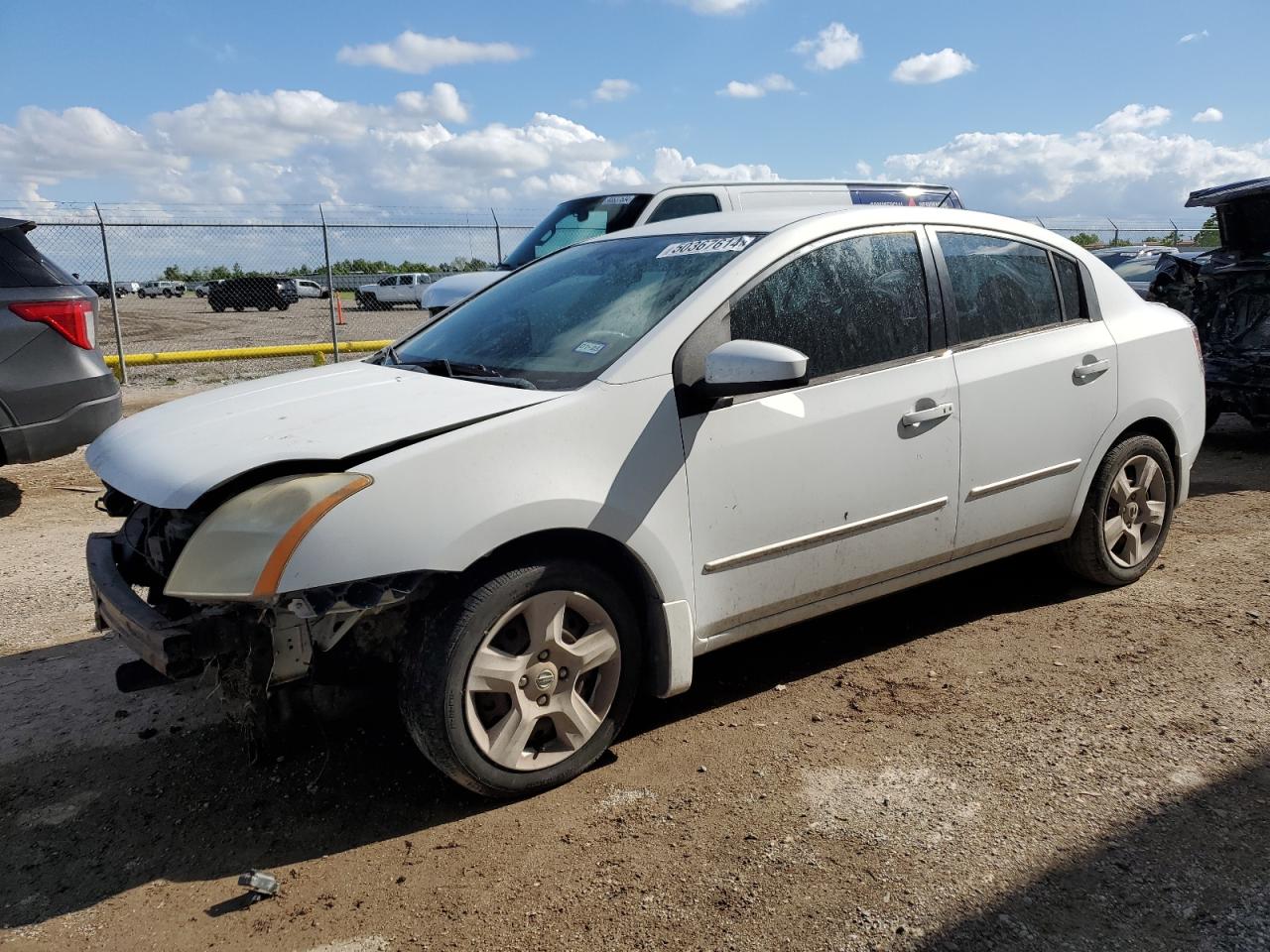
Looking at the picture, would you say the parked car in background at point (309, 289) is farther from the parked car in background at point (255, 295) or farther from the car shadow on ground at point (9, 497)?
the car shadow on ground at point (9, 497)

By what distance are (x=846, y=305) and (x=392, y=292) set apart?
33.7 m

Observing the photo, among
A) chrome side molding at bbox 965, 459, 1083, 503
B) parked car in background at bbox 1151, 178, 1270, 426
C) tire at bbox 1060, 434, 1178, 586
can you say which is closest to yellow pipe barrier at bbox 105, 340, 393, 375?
parked car in background at bbox 1151, 178, 1270, 426

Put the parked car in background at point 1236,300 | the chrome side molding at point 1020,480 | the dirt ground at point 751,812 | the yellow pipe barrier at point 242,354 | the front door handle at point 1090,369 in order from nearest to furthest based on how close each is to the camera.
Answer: the dirt ground at point 751,812 → the chrome side molding at point 1020,480 → the front door handle at point 1090,369 → the parked car in background at point 1236,300 → the yellow pipe barrier at point 242,354

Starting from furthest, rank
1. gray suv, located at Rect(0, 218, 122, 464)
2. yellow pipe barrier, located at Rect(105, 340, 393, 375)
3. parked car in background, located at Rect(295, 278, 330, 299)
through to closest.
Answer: parked car in background, located at Rect(295, 278, 330, 299) < yellow pipe barrier, located at Rect(105, 340, 393, 375) < gray suv, located at Rect(0, 218, 122, 464)

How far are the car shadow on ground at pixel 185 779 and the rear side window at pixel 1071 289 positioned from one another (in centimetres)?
150

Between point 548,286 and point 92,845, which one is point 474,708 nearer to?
point 92,845

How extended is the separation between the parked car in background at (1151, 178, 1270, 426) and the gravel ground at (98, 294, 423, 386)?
1101 cm

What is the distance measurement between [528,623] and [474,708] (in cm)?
28

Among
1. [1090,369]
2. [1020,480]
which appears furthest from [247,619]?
[1090,369]

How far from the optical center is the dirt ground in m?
2.46

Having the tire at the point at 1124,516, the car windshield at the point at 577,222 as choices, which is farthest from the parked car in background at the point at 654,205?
the tire at the point at 1124,516

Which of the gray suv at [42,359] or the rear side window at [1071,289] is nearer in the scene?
the rear side window at [1071,289]

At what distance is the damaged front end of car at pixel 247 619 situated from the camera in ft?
8.50

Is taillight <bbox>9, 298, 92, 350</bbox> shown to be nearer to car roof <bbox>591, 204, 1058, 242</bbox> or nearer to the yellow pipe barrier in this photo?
car roof <bbox>591, 204, 1058, 242</bbox>
